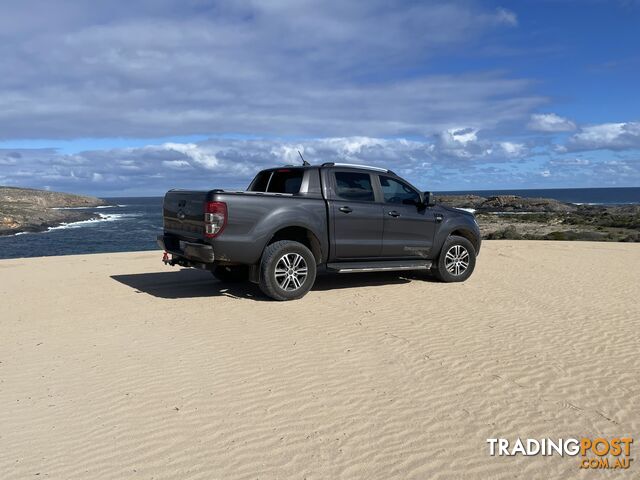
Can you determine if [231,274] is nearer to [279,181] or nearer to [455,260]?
[279,181]

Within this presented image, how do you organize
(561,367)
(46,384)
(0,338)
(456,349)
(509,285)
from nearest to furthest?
(46,384) < (561,367) < (456,349) < (0,338) < (509,285)

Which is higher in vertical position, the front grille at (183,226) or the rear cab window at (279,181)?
the rear cab window at (279,181)

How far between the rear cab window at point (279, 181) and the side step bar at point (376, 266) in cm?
133

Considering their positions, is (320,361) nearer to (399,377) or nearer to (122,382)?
(399,377)

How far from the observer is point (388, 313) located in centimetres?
778

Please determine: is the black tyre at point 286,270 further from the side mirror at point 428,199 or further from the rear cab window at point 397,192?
the side mirror at point 428,199

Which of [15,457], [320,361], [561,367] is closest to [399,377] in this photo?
[320,361]

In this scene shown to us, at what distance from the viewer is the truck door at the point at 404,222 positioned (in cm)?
912

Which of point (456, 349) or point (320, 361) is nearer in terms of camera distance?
point (320, 361)

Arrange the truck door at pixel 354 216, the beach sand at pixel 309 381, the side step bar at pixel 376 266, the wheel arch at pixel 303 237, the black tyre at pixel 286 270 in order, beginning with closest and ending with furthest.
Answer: the beach sand at pixel 309 381, the black tyre at pixel 286 270, the wheel arch at pixel 303 237, the truck door at pixel 354 216, the side step bar at pixel 376 266

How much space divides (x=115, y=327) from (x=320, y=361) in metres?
2.89

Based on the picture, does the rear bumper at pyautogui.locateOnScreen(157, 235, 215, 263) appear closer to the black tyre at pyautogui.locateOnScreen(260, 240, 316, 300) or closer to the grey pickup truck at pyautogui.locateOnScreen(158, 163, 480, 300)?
the grey pickup truck at pyautogui.locateOnScreen(158, 163, 480, 300)

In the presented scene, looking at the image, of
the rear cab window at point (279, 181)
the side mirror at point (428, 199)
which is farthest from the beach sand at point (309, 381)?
the rear cab window at point (279, 181)

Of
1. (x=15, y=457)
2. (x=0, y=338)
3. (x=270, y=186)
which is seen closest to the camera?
(x=15, y=457)
